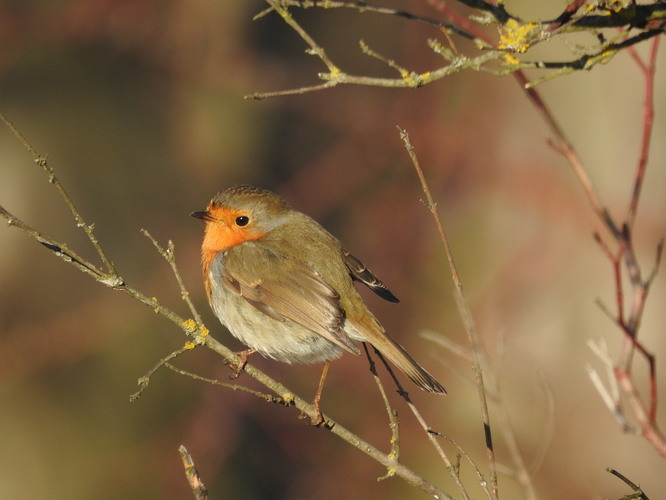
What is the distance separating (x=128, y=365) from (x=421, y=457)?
2379 mm

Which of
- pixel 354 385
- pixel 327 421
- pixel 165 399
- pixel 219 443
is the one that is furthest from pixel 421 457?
pixel 327 421

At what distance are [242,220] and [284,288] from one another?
0.40m

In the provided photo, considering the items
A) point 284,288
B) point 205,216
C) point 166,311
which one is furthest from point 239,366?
point 205,216

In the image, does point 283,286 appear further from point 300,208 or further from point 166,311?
point 300,208

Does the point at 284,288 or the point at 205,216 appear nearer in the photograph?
the point at 284,288

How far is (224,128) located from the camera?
291 inches

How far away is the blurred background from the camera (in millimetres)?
6129

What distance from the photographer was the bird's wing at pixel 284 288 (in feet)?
10.9

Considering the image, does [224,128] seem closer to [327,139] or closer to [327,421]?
[327,139]

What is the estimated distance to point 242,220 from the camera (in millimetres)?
3678

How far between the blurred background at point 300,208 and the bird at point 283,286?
2.72 meters

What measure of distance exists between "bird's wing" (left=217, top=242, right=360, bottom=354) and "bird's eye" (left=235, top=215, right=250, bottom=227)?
3.8 inches

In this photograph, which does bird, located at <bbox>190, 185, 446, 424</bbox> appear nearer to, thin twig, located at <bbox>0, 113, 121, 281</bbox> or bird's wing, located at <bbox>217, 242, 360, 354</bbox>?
bird's wing, located at <bbox>217, 242, 360, 354</bbox>

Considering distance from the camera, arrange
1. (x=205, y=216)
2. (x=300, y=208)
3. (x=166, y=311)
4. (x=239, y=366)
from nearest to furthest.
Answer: (x=166, y=311), (x=239, y=366), (x=205, y=216), (x=300, y=208)
